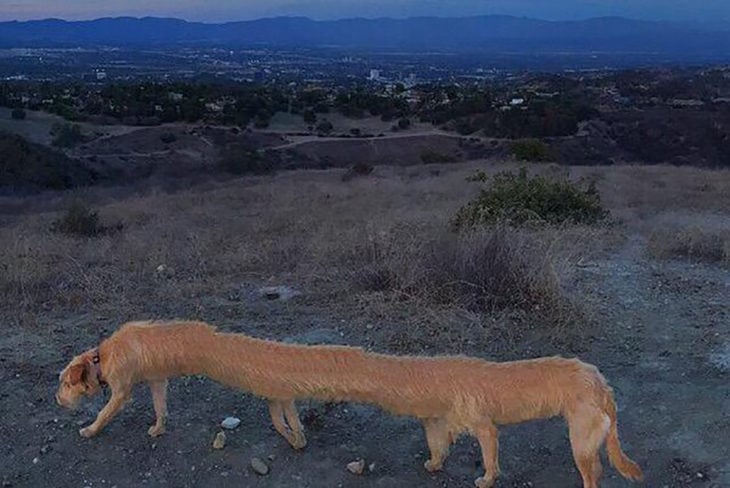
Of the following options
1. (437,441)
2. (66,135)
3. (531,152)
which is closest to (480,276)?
(437,441)

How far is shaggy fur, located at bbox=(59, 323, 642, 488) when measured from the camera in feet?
Answer: 12.0

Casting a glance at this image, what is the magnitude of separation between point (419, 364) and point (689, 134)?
33.0m

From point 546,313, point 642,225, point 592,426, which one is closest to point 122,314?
point 546,313

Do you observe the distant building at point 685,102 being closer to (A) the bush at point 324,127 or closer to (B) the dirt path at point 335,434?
(A) the bush at point 324,127

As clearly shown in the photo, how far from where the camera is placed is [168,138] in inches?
1390

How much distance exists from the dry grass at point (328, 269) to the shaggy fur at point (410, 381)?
6.42 feet

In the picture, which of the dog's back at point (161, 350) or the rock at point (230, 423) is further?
the rock at point (230, 423)

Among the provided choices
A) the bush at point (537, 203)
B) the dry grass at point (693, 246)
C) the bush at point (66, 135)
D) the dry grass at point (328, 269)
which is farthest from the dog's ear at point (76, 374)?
the bush at point (66, 135)

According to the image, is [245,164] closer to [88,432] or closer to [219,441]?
[88,432]

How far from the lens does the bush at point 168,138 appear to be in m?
35.2

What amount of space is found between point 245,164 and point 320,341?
22.9 metres

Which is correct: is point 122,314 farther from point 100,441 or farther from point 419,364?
point 419,364

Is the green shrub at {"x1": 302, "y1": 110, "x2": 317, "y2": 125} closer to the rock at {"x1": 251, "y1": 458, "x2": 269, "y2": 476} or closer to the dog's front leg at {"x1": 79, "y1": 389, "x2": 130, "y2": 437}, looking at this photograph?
the dog's front leg at {"x1": 79, "y1": 389, "x2": 130, "y2": 437}

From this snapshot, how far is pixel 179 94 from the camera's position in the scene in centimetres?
4359
